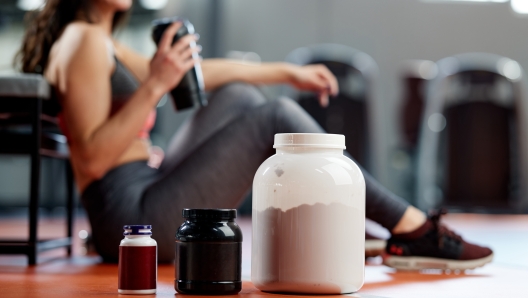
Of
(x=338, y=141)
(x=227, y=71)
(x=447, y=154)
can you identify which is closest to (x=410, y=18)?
(x=447, y=154)

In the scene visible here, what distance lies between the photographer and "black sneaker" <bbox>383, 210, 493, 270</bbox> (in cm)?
147

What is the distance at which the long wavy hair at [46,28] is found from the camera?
172 centimetres

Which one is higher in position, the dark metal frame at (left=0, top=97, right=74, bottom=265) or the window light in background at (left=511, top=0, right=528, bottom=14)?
the window light in background at (left=511, top=0, right=528, bottom=14)

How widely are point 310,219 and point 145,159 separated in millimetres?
786

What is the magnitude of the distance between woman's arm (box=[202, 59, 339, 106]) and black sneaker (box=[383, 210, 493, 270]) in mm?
424

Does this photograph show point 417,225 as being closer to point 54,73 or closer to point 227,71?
point 227,71

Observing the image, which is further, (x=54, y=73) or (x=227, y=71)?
(x=227, y=71)

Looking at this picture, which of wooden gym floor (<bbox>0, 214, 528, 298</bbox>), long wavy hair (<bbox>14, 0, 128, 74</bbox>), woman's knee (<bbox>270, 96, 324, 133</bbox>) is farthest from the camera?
long wavy hair (<bbox>14, 0, 128, 74</bbox>)

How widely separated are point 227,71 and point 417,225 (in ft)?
2.26

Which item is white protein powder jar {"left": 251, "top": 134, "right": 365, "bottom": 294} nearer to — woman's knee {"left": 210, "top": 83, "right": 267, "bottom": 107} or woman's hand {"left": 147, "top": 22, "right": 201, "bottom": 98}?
woman's hand {"left": 147, "top": 22, "right": 201, "bottom": 98}

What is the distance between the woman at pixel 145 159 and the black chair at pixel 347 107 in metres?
2.17

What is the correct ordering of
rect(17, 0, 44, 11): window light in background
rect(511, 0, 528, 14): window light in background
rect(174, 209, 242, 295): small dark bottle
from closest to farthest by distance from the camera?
rect(174, 209, 242, 295): small dark bottle, rect(17, 0, 44, 11): window light in background, rect(511, 0, 528, 14): window light in background

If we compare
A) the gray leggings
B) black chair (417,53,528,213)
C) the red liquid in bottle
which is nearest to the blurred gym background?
black chair (417,53,528,213)

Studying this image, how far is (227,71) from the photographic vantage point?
6.05ft
